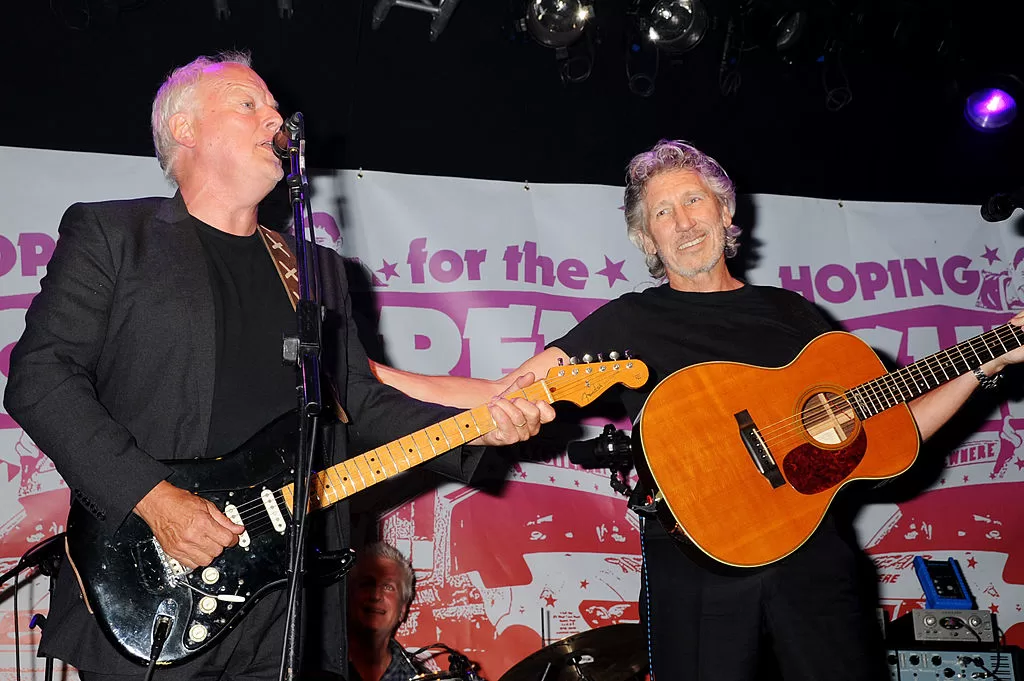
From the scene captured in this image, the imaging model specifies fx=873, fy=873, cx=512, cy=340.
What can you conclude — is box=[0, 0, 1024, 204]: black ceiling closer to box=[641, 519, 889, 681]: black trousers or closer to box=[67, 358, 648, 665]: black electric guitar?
box=[67, 358, 648, 665]: black electric guitar

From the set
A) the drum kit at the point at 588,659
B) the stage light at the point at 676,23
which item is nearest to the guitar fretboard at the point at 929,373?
the drum kit at the point at 588,659

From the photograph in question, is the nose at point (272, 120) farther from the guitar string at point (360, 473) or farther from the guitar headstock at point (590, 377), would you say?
the guitar headstock at point (590, 377)

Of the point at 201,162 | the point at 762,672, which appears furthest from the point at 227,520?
the point at 762,672

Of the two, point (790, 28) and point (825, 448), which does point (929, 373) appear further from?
point (790, 28)

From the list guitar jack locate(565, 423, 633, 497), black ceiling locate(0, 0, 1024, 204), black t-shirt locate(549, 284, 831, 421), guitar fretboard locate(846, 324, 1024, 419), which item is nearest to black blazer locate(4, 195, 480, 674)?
guitar jack locate(565, 423, 633, 497)

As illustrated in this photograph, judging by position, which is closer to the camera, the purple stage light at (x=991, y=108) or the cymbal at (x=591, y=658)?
the cymbal at (x=591, y=658)

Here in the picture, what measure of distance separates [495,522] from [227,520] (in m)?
2.29

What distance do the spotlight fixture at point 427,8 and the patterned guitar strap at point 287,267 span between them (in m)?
1.79

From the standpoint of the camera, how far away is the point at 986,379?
3.59 meters

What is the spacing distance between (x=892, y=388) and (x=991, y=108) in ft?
8.79

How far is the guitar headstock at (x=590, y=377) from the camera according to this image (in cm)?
301

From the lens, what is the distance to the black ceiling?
14.4ft

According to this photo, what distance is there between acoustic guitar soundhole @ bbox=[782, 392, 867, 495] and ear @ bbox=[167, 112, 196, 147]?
99.6 inches

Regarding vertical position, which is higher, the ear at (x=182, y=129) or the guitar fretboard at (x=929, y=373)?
the ear at (x=182, y=129)
